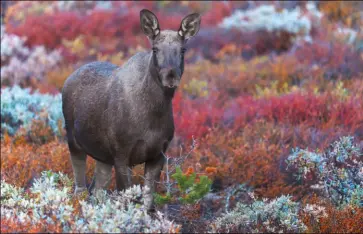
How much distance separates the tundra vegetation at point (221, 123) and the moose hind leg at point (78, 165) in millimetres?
278

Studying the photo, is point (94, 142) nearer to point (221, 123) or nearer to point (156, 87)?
point (156, 87)

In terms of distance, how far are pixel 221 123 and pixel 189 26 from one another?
3680 mm

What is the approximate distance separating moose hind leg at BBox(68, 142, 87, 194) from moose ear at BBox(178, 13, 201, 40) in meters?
1.76

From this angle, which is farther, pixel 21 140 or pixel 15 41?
pixel 15 41

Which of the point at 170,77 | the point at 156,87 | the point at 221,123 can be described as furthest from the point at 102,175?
the point at 221,123

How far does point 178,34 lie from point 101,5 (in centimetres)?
1445

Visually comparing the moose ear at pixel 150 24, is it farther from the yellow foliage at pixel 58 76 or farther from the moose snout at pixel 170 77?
the yellow foliage at pixel 58 76

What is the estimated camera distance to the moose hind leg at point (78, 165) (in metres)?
5.58

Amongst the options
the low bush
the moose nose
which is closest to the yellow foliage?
the moose nose

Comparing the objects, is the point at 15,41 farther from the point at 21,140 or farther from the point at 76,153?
the point at 76,153

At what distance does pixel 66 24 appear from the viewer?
16062 millimetres

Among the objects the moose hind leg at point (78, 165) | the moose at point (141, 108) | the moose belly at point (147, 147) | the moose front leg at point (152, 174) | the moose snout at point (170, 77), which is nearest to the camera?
the moose snout at point (170, 77)

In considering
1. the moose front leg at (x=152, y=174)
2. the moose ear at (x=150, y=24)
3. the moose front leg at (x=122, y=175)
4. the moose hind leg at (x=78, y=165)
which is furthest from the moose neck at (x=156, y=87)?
the moose hind leg at (x=78, y=165)

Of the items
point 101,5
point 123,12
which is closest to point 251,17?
point 123,12
